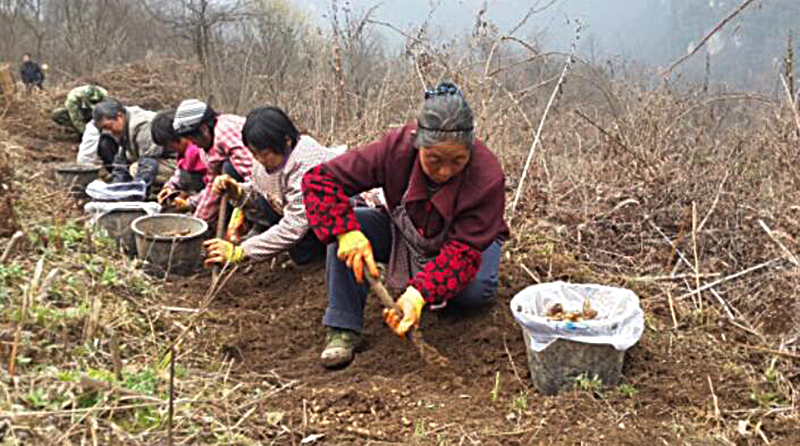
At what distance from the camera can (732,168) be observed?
4.59 meters

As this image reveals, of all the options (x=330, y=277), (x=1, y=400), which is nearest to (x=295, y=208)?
Result: (x=330, y=277)

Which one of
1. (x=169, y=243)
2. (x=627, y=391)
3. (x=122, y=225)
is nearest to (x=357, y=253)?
(x=627, y=391)

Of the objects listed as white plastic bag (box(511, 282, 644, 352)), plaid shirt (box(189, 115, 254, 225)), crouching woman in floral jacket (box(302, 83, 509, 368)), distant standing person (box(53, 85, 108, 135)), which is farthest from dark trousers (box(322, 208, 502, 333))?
distant standing person (box(53, 85, 108, 135))

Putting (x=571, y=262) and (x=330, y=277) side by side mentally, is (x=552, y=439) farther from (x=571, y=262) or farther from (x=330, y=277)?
(x=571, y=262)

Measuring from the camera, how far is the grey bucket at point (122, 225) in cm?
413

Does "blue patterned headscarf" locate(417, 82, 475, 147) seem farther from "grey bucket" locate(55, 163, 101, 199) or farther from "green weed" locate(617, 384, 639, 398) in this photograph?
"grey bucket" locate(55, 163, 101, 199)

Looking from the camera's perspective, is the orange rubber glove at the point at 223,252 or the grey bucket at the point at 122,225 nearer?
the orange rubber glove at the point at 223,252

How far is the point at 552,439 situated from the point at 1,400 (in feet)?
5.01

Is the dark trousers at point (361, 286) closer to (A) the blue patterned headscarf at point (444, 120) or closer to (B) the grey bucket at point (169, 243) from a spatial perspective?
(A) the blue patterned headscarf at point (444, 120)

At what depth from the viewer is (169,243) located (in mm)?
3811

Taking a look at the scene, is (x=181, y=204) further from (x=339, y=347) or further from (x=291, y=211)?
(x=339, y=347)

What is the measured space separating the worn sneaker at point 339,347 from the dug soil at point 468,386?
5cm

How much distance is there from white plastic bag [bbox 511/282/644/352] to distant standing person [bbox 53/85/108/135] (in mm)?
5746

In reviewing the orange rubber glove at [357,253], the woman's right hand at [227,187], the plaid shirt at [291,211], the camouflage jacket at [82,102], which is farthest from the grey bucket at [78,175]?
the orange rubber glove at [357,253]
